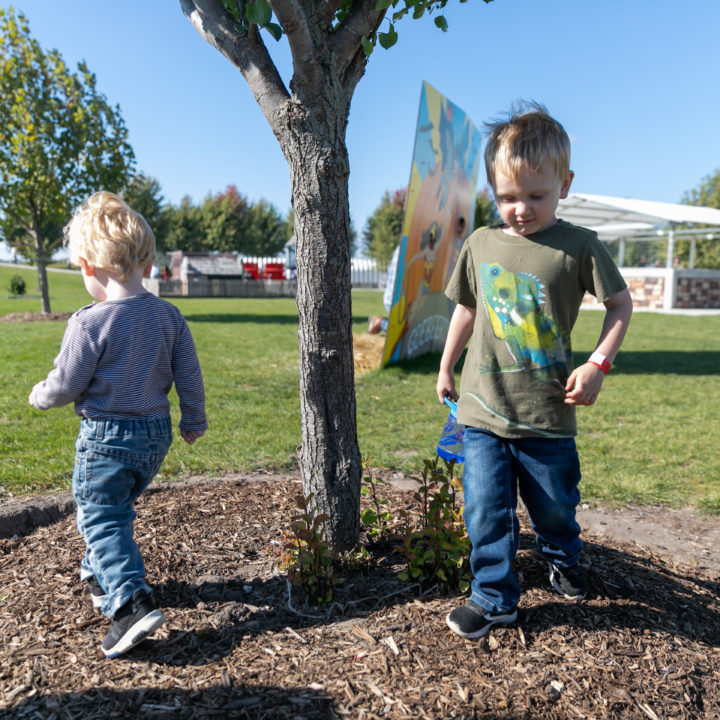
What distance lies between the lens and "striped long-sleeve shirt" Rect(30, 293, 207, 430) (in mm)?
2145

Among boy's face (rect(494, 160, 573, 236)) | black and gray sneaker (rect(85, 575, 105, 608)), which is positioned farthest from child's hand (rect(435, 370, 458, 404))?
black and gray sneaker (rect(85, 575, 105, 608))

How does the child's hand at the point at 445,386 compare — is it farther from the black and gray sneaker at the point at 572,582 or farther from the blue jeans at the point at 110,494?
the blue jeans at the point at 110,494

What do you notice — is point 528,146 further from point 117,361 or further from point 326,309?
point 117,361

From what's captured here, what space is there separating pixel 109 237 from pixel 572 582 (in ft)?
6.86

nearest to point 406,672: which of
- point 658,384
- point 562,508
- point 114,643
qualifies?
point 562,508

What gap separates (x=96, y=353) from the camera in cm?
215

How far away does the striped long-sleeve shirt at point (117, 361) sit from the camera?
214cm

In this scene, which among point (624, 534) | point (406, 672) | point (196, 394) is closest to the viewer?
point (406, 672)

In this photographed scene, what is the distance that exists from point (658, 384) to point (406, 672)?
7.07 metres

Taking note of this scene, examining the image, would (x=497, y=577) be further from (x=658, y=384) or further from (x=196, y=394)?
(x=658, y=384)

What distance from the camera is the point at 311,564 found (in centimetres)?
234

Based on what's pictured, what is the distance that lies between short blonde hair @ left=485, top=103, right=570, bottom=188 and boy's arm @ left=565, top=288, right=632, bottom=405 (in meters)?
0.48

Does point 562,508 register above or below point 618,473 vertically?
above

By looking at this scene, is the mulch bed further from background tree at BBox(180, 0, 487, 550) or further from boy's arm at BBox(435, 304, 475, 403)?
boy's arm at BBox(435, 304, 475, 403)
